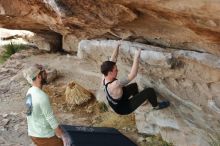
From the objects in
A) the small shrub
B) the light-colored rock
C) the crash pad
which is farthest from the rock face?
the small shrub

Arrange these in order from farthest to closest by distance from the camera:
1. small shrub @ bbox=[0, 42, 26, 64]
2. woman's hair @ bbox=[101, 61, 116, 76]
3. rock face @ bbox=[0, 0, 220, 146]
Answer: small shrub @ bbox=[0, 42, 26, 64] < woman's hair @ bbox=[101, 61, 116, 76] < rock face @ bbox=[0, 0, 220, 146]

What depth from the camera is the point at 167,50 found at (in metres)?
8.34

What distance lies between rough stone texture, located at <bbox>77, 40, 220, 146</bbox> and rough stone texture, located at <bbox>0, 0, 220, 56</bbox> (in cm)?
22

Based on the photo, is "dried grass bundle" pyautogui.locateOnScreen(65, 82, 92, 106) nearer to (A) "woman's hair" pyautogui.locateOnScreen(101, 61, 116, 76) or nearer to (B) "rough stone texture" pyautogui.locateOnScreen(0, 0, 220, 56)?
(B) "rough stone texture" pyautogui.locateOnScreen(0, 0, 220, 56)

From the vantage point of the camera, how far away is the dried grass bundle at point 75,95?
33.5 feet

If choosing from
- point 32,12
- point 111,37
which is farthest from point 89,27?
point 32,12

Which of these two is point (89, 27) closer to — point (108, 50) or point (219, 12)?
point (108, 50)

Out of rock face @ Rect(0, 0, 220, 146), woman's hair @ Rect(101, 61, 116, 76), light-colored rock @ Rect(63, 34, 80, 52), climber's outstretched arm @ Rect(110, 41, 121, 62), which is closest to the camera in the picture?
rock face @ Rect(0, 0, 220, 146)

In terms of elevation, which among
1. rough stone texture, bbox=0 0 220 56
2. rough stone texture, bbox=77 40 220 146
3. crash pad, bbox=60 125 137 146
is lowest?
crash pad, bbox=60 125 137 146

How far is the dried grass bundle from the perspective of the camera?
402 inches

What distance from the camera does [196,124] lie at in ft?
26.9

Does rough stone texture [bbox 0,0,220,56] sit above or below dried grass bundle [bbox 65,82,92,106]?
above

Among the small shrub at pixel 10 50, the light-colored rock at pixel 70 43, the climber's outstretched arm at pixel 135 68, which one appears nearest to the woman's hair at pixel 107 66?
the climber's outstretched arm at pixel 135 68

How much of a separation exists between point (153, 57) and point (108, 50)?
1.16 meters
